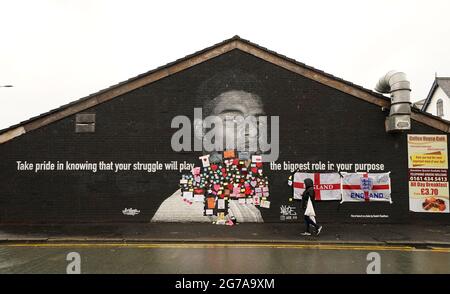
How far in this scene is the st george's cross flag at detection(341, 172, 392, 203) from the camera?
14.3m

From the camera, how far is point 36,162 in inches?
562

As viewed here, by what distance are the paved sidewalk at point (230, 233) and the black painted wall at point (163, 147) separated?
87 centimetres

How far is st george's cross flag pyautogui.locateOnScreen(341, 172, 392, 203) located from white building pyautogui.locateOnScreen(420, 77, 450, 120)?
2484cm

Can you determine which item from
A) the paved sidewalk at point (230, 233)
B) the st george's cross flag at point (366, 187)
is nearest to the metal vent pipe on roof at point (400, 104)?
the st george's cross flag at point (366, 187)

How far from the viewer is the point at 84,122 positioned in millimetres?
14359

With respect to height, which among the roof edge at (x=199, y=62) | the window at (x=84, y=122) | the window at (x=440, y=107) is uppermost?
the window at (x=440, y=107)

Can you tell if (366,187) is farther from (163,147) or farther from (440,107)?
(440,107)

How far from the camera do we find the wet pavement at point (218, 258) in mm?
7820

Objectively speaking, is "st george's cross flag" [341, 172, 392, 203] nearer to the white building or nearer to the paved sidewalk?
the paved sidewalk

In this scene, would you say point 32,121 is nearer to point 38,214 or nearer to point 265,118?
point 38,214
